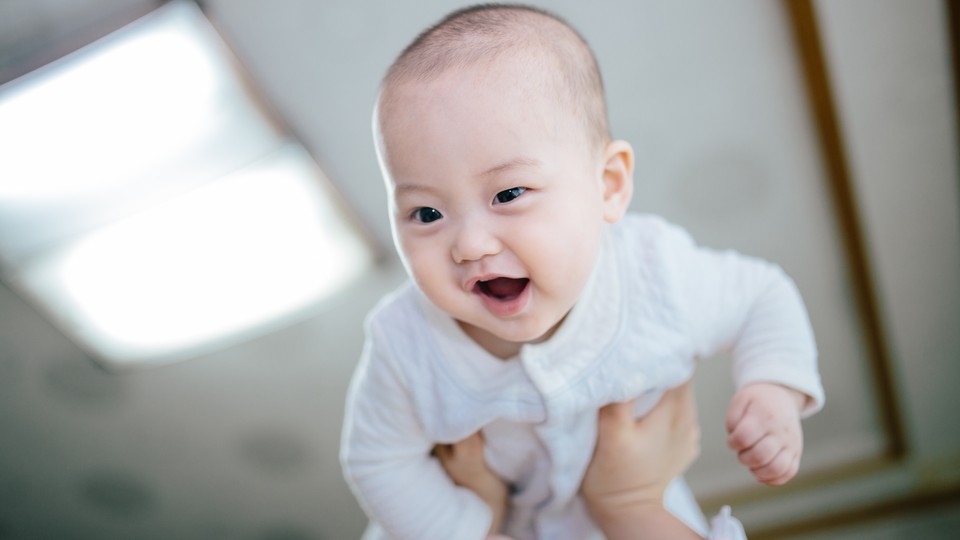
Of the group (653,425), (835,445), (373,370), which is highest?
(373,370)

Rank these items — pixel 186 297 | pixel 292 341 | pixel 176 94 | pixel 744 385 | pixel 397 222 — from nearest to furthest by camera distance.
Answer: pixel 397 222 → pixel 744 385 → pixel 176 94 → pixel 186 297 → pixel 292 341

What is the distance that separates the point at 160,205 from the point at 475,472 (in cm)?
66

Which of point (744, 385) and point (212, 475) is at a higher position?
point (744, 385)

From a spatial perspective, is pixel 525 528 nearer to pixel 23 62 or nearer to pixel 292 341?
pixel 292 341

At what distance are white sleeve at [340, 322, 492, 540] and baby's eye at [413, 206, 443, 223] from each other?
0.69ft

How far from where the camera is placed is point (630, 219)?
87 centimetres

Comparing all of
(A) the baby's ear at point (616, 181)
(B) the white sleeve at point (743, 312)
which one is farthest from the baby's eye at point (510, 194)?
(B) the white sleeve at point (743, 312)

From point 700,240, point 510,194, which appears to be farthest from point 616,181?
point 700,240

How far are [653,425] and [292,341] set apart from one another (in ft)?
2.60

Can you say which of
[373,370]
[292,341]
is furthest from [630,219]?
[292,341]

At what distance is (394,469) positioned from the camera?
0.82 meters

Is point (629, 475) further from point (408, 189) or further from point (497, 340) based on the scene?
point (408, 189)

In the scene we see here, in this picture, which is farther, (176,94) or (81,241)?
(81,241)

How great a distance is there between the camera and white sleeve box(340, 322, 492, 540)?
81 centimetres
